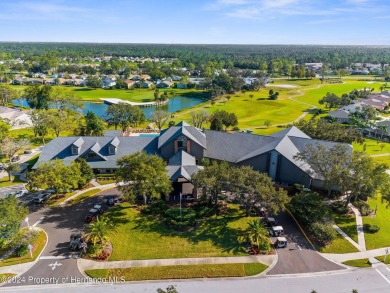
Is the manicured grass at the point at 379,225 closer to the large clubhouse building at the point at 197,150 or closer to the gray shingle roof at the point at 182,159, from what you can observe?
the large clubhouse building at the point at 197,150

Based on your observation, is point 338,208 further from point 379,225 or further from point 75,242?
point 75,242

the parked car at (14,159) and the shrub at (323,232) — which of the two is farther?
the parked car at (14,159)

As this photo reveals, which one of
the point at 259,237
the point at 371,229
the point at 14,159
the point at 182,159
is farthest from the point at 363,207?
the point at 14,159

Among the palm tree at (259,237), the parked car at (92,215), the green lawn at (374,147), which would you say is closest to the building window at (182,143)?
the parked car at (92,215)

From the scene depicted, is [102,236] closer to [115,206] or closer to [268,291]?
[115,206]

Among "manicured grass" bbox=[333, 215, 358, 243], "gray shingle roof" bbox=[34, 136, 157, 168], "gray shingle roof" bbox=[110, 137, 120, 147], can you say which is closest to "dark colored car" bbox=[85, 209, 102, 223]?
"gray shingle roof" bbox=[34, 136, 157, 168]

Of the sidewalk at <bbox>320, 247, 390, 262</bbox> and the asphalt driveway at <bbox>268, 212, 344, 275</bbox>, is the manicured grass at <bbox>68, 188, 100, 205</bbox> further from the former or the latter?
the sidewalk at <bbox>320, 247, 390, 262</bbox>

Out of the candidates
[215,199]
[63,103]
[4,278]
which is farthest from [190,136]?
[63,103]

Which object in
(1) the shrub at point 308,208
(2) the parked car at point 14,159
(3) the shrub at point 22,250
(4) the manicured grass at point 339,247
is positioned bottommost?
(3) the shrub at point 22,250
